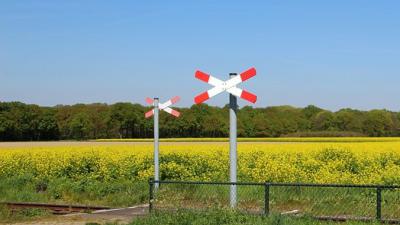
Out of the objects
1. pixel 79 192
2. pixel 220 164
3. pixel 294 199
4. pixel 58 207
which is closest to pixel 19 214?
pixel 58 207

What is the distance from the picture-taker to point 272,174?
19.7m

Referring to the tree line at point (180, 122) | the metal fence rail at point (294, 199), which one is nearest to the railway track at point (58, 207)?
the metal fence rail at point (294, 199)

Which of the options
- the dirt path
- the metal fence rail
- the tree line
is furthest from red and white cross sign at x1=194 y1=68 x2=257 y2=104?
the tree line

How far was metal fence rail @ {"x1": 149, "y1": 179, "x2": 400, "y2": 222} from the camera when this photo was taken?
14344 mm

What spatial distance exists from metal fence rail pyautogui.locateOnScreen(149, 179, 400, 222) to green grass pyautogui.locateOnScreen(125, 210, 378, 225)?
1.62 meters

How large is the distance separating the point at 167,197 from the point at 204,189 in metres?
4.20

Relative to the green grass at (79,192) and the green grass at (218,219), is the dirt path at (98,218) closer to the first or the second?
the green grass at (218,219)

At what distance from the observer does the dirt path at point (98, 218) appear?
14047mm

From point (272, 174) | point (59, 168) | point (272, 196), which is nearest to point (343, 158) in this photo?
point (272, 174)

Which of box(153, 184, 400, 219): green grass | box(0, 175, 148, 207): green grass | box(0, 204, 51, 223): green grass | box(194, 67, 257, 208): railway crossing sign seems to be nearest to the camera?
box(194, 67, 257, 208): railway crossing sign

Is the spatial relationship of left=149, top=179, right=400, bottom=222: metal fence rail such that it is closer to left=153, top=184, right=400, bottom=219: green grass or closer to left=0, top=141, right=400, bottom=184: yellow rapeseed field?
left=153, top=184, right=400, bottom=219: green grass

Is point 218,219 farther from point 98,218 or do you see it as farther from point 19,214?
point 19,214

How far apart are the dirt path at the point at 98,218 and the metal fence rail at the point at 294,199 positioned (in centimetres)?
86

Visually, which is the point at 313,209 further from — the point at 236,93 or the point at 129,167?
the point at 129,167
